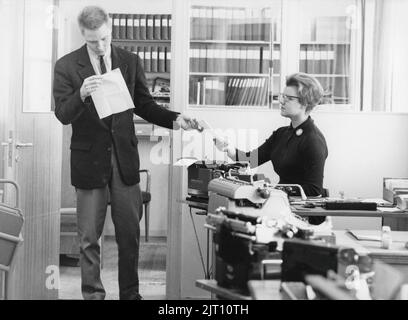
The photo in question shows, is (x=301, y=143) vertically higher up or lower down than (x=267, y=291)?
higher up

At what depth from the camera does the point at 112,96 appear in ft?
13.0

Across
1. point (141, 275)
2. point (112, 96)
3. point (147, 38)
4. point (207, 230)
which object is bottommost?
point (141, 275)

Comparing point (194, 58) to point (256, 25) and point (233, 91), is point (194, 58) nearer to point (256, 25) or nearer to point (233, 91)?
point (233, 91)

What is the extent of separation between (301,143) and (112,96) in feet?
3.90

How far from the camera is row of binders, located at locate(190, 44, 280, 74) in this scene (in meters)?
5.27

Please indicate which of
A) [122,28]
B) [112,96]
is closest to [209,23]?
[112,96]

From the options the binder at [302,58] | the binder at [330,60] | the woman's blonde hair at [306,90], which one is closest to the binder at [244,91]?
the binder at [302,58]

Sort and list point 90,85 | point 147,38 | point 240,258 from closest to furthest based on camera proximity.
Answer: point 240,258 → point 90,85 → point 147,38

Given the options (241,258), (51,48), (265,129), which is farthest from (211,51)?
(241,258)

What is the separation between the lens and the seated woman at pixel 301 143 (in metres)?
4.39

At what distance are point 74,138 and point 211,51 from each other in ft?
5.46

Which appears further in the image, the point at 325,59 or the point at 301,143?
the point at 325,59

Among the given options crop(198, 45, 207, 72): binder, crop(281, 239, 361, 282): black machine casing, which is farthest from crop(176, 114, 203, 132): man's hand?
crop(281, 239, 361, 282): black machine casing
